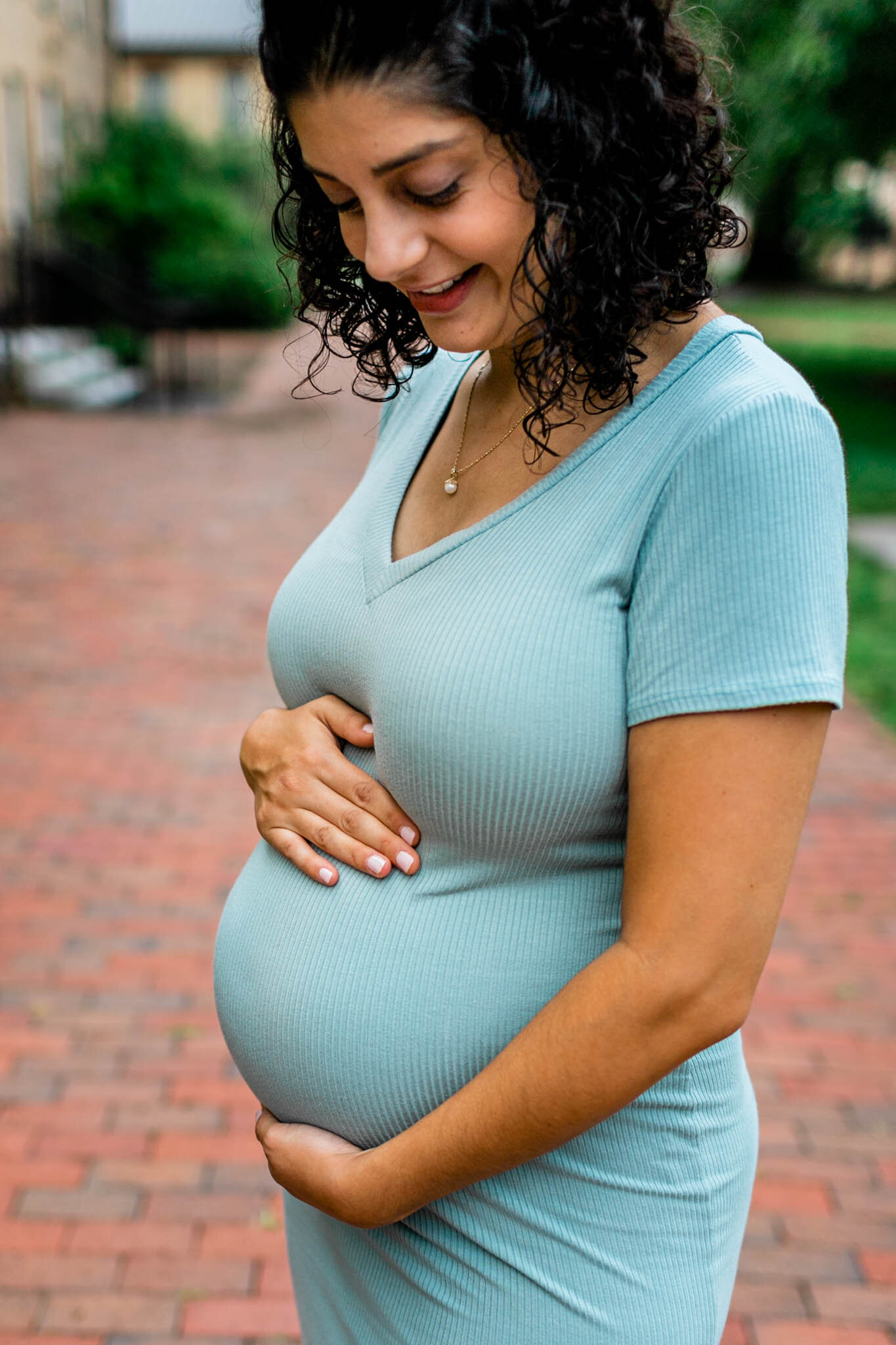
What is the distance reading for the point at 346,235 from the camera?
1.30 m

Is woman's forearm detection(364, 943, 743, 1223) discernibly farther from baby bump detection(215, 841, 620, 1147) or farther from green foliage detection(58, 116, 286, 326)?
green foliage detection(58, 116, 286, 326)

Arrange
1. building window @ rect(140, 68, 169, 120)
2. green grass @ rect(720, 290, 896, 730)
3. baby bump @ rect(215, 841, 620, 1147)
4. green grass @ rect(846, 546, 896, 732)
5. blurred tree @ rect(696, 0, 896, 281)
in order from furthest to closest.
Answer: building window @ rect(140, 68, 169, 120)
blurred tree @ rect(696, 0, 896, 281)
green grass @ rect(720, 290, 896, 730)
green grass @ rect(846, 546, 896, 732)
baby bump @ rect(215, 841, 620, 1147)

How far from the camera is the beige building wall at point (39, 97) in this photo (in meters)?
19.6

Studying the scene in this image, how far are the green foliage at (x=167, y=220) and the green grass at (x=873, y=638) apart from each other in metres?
13.0

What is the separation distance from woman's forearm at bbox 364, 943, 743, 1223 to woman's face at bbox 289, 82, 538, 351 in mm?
645

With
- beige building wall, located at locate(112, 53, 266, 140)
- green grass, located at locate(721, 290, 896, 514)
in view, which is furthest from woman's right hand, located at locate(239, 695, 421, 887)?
beige building wall, located at locate(112, 53, 266, 140)

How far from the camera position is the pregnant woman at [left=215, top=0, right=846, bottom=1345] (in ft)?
3.43

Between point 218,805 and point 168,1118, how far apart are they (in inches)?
75.0

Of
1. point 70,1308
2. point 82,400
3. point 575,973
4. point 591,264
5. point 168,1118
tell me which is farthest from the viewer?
point 82,400

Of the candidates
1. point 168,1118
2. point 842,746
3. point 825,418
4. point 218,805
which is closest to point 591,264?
point 825,418

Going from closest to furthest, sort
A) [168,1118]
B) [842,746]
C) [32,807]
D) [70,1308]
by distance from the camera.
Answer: [70,1308] < [168,1118] < [32,807] < [842,746]

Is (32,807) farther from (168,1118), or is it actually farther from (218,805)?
(168,1118)

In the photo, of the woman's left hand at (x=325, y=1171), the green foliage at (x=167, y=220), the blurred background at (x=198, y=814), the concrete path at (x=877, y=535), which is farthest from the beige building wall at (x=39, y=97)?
the woman's left hand at (x=325, y=1171)

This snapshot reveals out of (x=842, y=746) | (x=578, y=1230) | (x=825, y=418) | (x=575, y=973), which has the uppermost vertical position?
(x=825, y=418)
